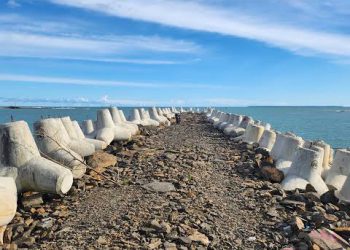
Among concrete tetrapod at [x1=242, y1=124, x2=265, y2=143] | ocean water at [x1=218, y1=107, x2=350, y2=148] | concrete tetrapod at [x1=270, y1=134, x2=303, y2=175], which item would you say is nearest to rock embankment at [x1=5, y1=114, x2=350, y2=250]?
concrete tetrapod at [x1=270, y1=134, x2=303, y2=175]

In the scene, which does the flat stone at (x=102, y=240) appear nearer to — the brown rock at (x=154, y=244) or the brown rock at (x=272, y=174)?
the brown rock at (x=154, y=244)

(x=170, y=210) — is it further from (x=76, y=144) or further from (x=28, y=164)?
(x=76, y=144)

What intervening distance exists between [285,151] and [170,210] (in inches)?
203

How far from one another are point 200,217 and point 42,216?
2146 millimetres

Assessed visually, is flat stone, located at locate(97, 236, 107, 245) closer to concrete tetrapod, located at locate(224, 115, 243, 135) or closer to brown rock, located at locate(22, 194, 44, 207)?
brown rock, located at locate(22, 194, 44, 207)

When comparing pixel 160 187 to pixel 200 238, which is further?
pixel 160 187

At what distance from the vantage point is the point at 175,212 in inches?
248

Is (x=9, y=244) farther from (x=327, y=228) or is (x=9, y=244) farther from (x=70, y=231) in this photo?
(x=327, y=228)

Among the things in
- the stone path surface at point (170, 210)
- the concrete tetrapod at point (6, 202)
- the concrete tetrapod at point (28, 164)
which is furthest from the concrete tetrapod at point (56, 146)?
the concrete tetrapod at point (6, 202)

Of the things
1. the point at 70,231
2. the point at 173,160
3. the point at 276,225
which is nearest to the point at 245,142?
the point at 173,160

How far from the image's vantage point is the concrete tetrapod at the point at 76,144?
9.24 meters

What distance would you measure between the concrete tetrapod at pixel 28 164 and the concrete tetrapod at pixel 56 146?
2.39ft

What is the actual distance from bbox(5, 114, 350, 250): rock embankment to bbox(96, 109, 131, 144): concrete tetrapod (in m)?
2.55

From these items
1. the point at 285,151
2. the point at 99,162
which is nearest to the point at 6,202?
the point at 99,162
